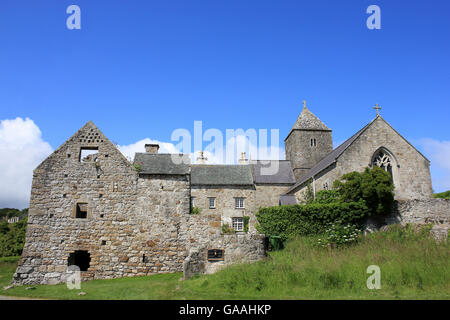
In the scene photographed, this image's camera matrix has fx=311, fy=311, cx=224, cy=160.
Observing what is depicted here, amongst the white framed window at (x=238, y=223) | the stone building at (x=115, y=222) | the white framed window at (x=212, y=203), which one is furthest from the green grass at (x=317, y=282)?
the white framed window at (x=238, y=223)

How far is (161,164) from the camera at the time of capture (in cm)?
2005

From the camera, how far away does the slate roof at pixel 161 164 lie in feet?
62.5

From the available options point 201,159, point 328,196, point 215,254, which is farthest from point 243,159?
point 215,254

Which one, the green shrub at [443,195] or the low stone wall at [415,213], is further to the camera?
the green shrub at [443,195]

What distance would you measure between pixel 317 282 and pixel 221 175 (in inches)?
1039

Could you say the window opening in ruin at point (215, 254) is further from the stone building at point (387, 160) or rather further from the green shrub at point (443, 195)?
the green shrub at point (443, 195)

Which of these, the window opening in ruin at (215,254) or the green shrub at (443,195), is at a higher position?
the green shrub at (443,195)

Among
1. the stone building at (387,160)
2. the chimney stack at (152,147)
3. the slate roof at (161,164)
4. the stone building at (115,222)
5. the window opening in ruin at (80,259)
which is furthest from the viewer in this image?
the chimney stack at (152,147)

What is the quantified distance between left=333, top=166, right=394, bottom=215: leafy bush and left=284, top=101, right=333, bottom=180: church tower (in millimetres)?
15791

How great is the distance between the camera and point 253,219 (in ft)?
116

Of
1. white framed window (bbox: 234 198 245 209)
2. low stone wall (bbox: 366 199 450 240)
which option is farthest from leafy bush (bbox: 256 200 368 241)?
white framed window (bbox: 234 198 245 209)

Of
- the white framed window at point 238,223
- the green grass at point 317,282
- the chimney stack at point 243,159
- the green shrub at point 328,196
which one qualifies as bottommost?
the green grass at point 317,282

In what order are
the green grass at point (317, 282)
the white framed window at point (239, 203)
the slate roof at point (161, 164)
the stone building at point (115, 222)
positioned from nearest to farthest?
the green grass at point (317, 282) → the stone building at point (115, 222) → the slate roof at point (161, 164) → the white framed window at point (239, 203)

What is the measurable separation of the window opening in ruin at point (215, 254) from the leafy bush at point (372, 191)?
457 inches
